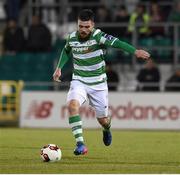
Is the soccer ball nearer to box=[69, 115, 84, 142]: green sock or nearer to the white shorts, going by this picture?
box=[69, 115, 84, 142]: green sock

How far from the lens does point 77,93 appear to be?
538 inches

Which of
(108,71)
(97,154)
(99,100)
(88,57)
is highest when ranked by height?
(88,57)

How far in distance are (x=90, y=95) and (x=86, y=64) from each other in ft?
2.30

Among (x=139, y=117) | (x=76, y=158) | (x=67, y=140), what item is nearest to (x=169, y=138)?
(x=67, y=140)

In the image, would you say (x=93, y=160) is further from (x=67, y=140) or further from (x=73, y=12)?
(x=73, y=12)

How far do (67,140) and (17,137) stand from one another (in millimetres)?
1648

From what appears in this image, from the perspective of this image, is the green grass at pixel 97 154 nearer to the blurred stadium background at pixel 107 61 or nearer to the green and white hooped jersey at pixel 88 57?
the green and white hooped jersey at pixel 88 57

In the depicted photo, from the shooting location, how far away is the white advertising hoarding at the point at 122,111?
23578mm

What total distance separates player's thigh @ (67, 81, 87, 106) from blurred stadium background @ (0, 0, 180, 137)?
990 centimetres

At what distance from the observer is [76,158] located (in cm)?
1310

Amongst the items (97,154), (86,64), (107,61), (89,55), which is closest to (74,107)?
(86,64)

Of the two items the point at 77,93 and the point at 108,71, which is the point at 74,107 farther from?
the point at 108,71

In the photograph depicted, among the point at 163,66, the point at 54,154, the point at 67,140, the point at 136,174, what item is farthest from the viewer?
the point at 163,66

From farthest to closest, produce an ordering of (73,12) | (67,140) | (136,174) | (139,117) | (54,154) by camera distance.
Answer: (73,12), (139,117), (67,140), (54,154), (136,174)
